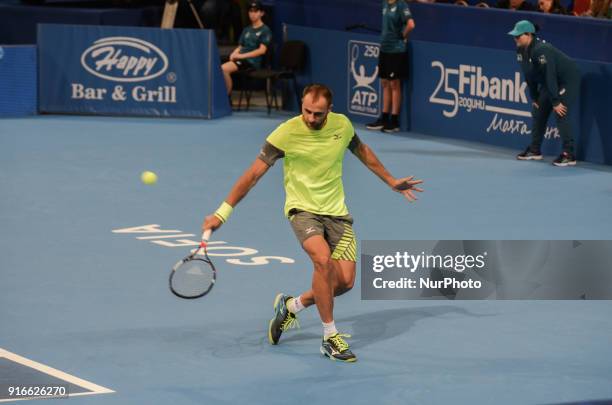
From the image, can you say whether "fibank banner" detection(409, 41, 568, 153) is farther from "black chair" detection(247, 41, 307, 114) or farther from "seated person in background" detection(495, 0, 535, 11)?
"black chair" detection(247, 41, 307, 114)

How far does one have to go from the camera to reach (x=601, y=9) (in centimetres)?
2059

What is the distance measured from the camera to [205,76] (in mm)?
23016

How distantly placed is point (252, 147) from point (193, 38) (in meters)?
3.60

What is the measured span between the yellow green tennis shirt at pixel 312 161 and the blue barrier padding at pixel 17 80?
14.1 metres

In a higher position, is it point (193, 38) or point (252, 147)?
point (193, 38)

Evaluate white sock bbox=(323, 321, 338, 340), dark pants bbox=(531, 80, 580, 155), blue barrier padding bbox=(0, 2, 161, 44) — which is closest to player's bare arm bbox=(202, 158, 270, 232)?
white sock bbox=(323, 321, 338, 340)

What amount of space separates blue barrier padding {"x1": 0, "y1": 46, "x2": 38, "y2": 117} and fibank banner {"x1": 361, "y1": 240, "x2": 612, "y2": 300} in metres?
11.6

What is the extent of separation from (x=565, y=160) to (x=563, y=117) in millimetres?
671

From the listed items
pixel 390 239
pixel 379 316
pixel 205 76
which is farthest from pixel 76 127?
pixel 379 316

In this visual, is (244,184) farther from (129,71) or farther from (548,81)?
(129,71)

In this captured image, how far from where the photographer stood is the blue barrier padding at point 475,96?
60.6 ft

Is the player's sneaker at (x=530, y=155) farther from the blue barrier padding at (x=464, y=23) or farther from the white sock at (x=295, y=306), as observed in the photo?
the white sock at (x=295, y=306)

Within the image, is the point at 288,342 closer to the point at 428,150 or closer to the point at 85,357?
the point at 85,357

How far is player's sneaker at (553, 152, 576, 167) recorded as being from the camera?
18328 millimetres
